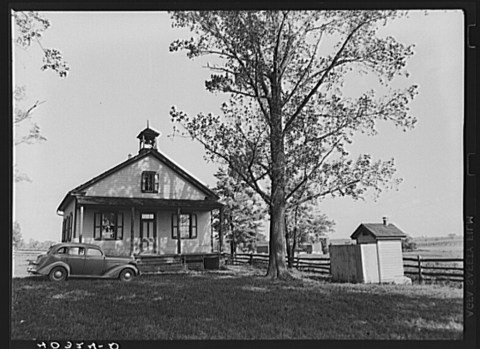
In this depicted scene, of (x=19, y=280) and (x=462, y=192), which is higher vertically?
(x=462, y=192)

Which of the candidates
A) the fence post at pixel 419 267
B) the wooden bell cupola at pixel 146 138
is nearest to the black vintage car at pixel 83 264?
the wooden bell cupola at pixel 146 138

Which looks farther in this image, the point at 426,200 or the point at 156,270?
the point at 156,270

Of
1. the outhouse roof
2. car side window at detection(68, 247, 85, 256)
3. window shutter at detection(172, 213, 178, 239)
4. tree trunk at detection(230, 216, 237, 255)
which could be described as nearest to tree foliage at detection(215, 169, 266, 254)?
tree trunk at detection(230, 216, 237, 255)

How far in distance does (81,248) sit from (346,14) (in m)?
1.95

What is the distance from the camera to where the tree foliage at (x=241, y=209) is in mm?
3018

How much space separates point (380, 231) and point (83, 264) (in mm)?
1699

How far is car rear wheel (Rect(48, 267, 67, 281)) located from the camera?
2.82m

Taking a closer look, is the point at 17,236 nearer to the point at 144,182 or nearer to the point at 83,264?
the point at 83,264

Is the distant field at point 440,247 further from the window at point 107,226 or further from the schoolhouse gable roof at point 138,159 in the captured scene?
the window at point 107,226

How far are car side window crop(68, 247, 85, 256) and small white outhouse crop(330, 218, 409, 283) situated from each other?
144 centimetres

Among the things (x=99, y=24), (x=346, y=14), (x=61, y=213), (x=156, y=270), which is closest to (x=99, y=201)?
(x=61, y=213)

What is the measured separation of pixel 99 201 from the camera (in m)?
2.89

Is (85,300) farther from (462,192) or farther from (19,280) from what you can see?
(462,192)
